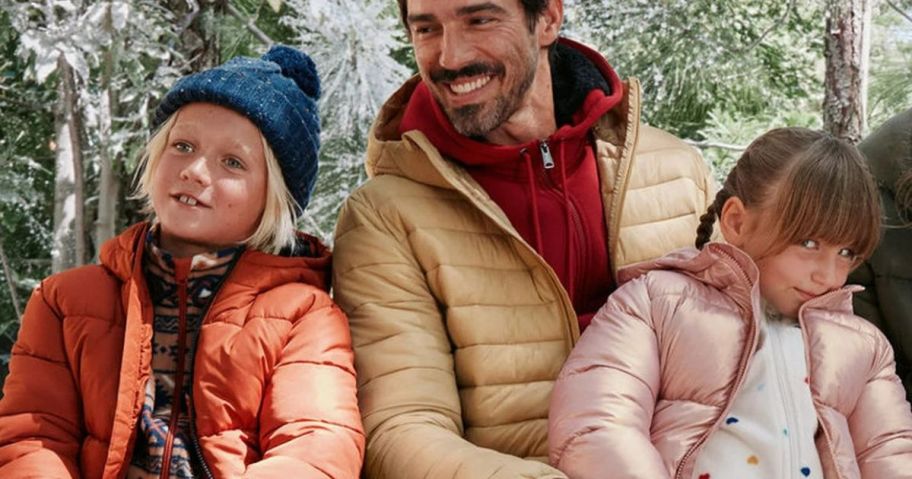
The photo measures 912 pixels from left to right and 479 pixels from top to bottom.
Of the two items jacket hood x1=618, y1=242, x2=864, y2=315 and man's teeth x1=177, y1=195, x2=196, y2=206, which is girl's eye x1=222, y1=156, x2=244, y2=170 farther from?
jacket hood x1=618, y1=242, x2=864, y2=315

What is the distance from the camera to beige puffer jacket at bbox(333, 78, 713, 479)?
1862mm

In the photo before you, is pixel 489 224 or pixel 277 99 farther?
pixel 489 224

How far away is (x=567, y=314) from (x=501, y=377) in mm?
181

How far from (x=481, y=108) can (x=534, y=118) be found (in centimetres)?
20

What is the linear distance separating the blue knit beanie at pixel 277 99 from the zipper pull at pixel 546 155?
1.53 feet

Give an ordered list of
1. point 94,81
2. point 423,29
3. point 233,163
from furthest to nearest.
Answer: point 94,81
point 423,29
point 233,163

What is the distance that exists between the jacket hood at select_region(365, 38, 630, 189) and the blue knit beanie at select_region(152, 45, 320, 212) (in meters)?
0.17

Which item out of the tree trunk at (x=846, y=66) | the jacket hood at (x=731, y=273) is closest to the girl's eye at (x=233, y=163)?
the jacket hood at (x=731, y=273)

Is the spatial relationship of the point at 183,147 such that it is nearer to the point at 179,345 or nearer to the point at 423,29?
the point at 179,345

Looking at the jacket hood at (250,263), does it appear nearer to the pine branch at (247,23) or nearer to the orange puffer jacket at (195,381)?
the orange puffer jacket at (195,381)

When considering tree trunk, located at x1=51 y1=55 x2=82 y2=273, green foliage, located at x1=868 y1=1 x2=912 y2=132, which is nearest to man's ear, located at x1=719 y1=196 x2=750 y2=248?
green foliage, located at x1=868 y1=1 x2=912 y2=132

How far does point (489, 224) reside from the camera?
6.67 ft

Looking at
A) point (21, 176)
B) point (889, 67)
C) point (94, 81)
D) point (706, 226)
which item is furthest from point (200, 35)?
point (889, 67)

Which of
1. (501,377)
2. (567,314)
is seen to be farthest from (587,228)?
(501,377)
